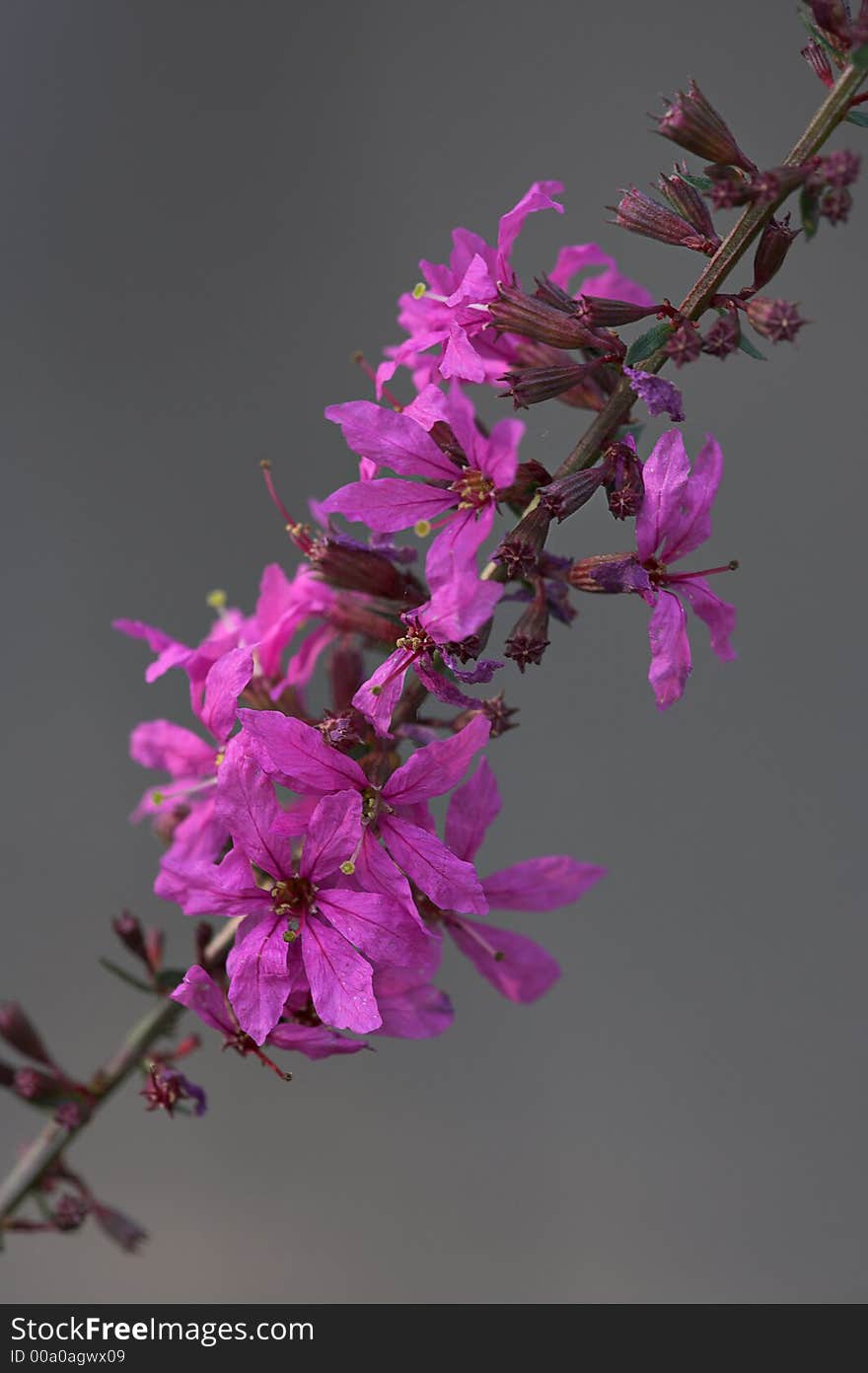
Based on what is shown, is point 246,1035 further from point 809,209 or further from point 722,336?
point 809,209

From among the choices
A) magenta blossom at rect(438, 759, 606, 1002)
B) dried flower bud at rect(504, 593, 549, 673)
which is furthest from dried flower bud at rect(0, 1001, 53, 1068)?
dried flower bud at rect(504, 593, 549, 673)

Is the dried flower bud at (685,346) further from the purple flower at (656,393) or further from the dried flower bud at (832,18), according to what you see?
the dried flower bud at (832,18)

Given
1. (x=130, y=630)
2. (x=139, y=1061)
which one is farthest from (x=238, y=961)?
(x=130, y=630)

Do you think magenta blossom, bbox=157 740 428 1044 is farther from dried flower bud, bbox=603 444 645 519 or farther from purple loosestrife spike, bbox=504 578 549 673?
dried flower bud, bbox=603 444 645 519
